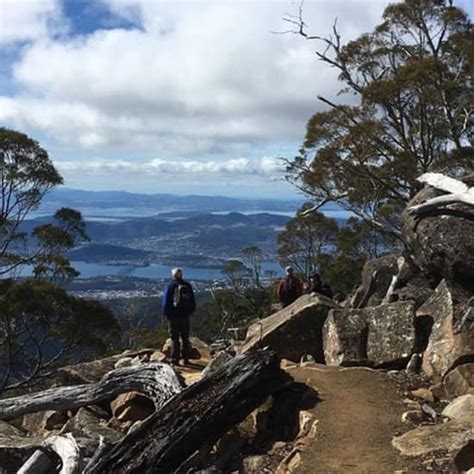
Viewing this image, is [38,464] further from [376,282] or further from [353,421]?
[376,282]

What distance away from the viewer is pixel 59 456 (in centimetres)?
718

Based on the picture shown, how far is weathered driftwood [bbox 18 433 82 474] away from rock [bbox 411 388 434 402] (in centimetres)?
402

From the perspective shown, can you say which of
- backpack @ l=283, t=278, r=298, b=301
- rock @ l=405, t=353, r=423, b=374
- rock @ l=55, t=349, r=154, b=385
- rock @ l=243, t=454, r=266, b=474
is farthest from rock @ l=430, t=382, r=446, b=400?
rock @ l=55, t=349, r=154, b=385

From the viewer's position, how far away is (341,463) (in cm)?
618

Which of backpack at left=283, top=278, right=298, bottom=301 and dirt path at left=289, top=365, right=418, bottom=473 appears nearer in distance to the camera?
dirt path at left=289, top=365, right=418, bottom=473

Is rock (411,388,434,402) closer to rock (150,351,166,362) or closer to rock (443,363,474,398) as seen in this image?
rock (443,363,474,398)

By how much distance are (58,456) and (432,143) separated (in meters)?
18.9

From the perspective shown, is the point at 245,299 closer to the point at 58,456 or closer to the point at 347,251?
the point at 347,251

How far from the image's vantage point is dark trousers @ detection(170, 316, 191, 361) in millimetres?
11008

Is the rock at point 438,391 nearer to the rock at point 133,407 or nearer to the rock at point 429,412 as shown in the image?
the rock at point 429,412

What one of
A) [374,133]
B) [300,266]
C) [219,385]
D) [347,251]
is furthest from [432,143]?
[219,385]

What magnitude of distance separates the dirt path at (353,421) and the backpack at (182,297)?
236cm

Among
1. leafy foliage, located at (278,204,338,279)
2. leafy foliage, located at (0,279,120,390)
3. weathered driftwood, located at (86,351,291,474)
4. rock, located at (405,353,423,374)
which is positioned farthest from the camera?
leafy foliage, located at (278,204,338,279)

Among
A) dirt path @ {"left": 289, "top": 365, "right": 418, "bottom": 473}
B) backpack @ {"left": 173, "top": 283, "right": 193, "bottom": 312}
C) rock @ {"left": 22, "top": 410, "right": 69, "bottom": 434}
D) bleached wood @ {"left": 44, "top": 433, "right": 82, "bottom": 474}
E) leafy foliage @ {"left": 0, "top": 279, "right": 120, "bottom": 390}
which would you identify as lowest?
leafy foliage @ {"left": 0, "top": 279, "right": 120, "bottom": 390}
